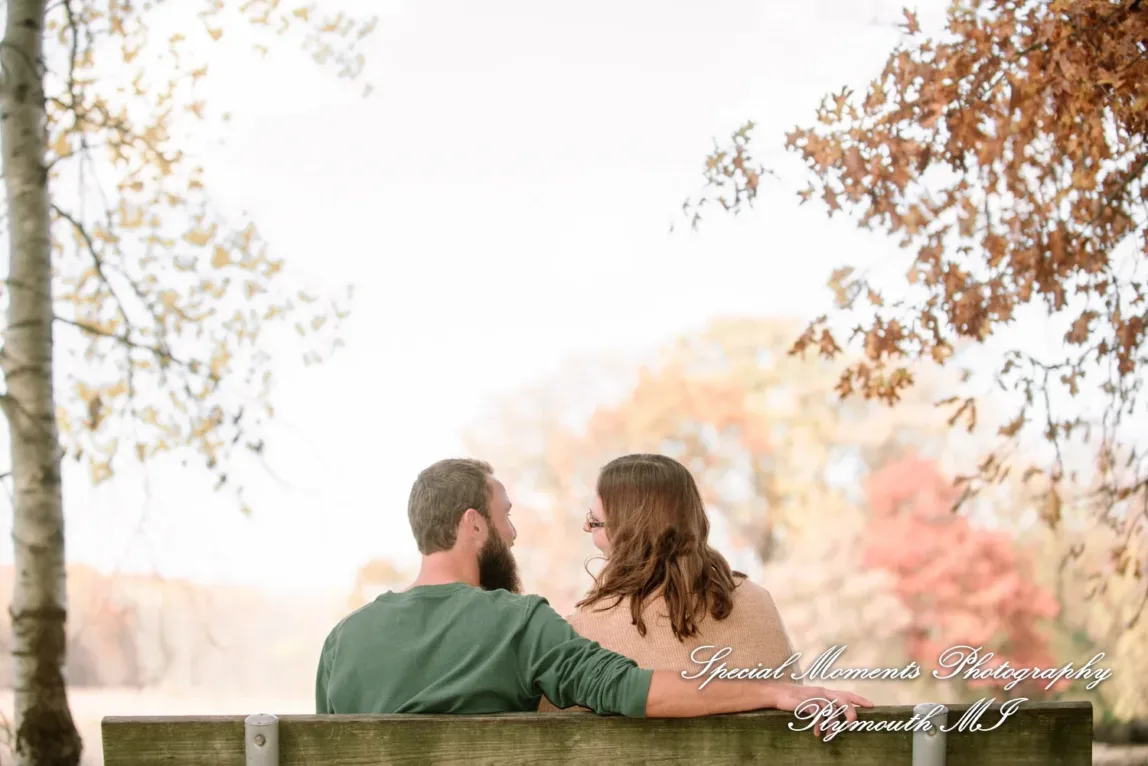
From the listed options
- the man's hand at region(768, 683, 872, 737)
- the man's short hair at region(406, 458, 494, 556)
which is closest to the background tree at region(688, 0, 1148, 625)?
the man's short hair at region(406, 458, 494, 556)

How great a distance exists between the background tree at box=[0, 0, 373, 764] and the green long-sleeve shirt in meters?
2.74

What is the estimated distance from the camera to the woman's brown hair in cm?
188

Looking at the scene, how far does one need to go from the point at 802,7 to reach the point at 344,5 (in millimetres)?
3171

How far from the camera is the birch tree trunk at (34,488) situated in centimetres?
411

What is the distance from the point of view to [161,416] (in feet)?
18.0

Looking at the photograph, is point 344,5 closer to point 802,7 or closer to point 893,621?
point 802,7

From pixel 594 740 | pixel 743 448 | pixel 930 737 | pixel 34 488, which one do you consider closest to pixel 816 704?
pixel 930 737

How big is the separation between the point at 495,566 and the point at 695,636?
1.12 feet

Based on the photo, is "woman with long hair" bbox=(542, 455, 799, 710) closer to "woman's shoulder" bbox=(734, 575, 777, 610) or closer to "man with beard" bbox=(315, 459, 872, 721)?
"woman's shoulder" bbox=(734, 575, 777, 610)

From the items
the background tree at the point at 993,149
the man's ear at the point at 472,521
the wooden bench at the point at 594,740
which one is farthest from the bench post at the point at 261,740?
the background tree at the point at 993,149

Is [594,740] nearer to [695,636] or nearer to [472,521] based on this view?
[695,636]

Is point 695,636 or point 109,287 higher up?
point 109,287

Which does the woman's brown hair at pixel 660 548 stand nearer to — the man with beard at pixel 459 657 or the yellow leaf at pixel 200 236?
the man with beard at pixel 459 657

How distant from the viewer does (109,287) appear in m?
5.02
